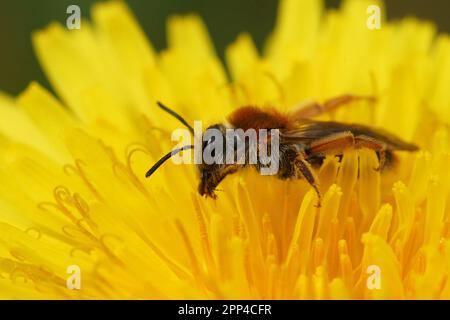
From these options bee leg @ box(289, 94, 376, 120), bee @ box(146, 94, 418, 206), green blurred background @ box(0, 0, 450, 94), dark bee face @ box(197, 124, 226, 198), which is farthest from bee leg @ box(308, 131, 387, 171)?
green blurred background @ box(0, 0, 450, 94)

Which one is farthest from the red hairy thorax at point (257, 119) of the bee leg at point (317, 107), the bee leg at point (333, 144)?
the bee leg at point (317, 107)

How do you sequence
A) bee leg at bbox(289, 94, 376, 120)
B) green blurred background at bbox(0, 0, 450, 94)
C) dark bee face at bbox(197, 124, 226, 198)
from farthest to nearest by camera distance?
green blurred background at bbox(0, 0, 450, 94) → bee leg at bbox(289, 94, 376, 120) → dark bee face at bbox(197, 124, 226, 198)

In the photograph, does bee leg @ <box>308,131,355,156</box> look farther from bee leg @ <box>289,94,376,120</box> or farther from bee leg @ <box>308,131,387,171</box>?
bee leg @ <box>289,94,376,120</box>

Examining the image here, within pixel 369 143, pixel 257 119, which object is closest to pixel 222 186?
pixel 257 119

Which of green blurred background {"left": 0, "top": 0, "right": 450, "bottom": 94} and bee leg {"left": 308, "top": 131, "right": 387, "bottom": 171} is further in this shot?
green blurred background {"left": 0, "top": 0, "right": 450, "bottom": 94}

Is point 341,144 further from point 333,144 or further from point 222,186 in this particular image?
point 222,186

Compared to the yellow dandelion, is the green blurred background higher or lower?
higher
